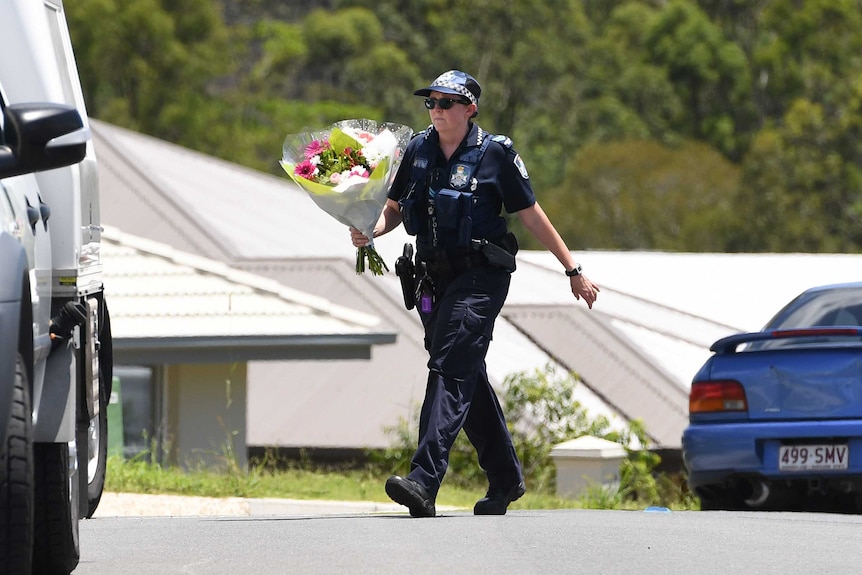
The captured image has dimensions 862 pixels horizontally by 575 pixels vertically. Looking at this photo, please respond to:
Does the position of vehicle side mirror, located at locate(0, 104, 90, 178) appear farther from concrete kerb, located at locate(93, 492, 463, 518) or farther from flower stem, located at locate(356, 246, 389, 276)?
concrete kerb, located at locate(93, 492, 463, 518)

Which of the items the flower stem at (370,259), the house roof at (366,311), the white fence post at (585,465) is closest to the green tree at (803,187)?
the house roof at (366,311)

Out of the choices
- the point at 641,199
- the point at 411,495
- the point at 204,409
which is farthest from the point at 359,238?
the point at 641,199

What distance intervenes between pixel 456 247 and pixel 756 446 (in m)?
2.28

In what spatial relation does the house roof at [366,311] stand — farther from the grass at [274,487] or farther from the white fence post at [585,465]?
the grass at [274,487]

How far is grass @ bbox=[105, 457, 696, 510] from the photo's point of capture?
11.7 m

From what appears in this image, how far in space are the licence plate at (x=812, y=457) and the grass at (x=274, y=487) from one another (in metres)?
2.62

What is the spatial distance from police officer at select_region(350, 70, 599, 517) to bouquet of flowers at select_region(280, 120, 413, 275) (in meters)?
0.12

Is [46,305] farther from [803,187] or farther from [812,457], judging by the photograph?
[803,187]

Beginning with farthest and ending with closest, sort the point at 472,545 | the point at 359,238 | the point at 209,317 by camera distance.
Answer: the point at 209,317, the point at 359,238, the point at 472,545

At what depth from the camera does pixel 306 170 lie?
25.7 feet

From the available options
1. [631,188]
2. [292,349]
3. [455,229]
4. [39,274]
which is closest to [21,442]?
[39,274]

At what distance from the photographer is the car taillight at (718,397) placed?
→ 365 inches

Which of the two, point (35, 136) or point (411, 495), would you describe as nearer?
point (35, 136)

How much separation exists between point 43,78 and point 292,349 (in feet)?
31.0
